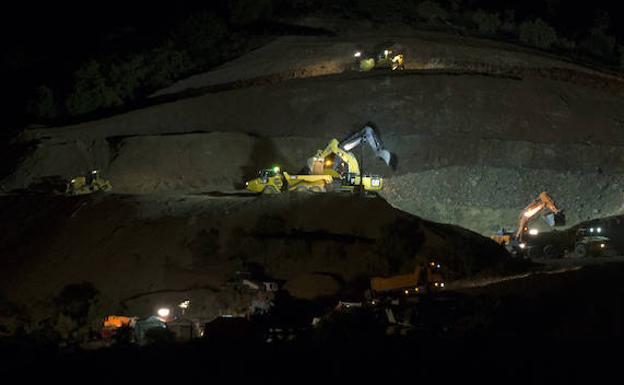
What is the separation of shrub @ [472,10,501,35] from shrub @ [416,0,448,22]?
7.79 ft

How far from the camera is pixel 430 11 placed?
58125mm

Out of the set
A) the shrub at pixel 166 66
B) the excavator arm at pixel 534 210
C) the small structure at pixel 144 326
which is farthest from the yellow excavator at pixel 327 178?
the shrub at pixel 166 66

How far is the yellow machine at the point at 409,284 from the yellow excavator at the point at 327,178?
27.6ft

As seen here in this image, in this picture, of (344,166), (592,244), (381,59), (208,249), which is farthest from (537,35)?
(208,249)

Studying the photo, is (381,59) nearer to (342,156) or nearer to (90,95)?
(342,156)

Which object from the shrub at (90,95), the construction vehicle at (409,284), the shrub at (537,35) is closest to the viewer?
the construction vehicle at (409,284)

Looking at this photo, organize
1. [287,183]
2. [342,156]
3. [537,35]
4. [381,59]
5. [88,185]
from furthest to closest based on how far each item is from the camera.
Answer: [537,35], [381,59], [88,185], [342,156], [287,183]

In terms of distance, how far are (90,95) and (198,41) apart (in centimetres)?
1003

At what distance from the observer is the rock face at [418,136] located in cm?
3219

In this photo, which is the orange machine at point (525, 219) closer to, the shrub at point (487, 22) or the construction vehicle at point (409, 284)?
the construction vehicle at point (409, 284)

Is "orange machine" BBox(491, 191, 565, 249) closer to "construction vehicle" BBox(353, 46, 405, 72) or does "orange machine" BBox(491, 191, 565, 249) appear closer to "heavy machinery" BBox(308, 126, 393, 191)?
"heavy machinery" BBox(308, 126, 393, 191)

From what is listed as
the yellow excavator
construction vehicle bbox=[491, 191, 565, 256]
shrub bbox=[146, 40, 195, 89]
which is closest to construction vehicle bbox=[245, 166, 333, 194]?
the yellow excavator

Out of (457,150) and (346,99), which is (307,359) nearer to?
(457,150)

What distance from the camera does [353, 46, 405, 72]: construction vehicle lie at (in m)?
44.2
